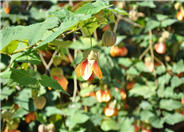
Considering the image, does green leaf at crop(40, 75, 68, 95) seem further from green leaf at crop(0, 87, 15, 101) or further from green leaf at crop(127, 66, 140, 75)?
green leaf at crop(127, 66, 140, 75)

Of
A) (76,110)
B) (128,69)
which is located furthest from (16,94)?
(128,69)

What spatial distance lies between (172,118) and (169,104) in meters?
0.07

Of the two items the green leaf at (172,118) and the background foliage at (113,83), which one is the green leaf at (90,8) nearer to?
the background foliage at (113,83)

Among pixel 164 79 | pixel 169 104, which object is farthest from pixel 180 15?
pixel 169 104

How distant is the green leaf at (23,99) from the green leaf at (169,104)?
23.6 inches

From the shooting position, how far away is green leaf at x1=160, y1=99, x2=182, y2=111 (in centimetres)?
110

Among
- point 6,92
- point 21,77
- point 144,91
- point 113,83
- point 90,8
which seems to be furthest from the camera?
point 144,91

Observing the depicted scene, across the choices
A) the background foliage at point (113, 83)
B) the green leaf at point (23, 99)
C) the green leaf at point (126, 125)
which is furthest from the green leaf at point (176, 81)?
the green leaf at point (23, 99)

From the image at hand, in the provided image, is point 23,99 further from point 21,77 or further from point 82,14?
point 82,14

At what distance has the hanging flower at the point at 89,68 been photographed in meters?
0.42

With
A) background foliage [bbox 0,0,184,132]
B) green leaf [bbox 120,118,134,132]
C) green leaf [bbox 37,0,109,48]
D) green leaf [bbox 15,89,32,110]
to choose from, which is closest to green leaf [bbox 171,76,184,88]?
background foliage [bbox 0,0,184,132]

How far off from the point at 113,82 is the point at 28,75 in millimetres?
615

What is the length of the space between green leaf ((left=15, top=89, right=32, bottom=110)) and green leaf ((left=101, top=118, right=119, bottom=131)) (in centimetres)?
33

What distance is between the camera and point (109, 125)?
3.32 ft
